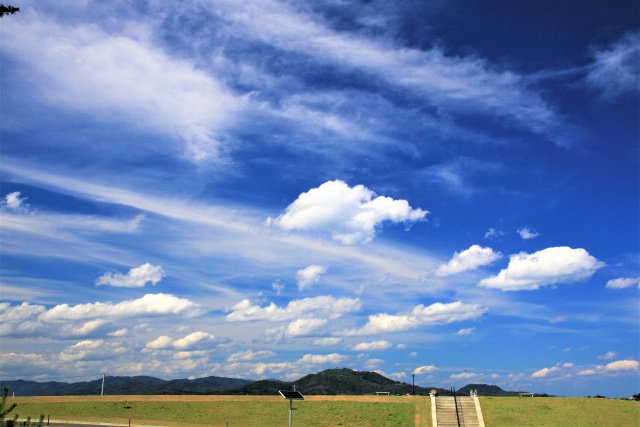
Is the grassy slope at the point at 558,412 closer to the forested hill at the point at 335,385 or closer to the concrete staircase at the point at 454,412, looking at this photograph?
the concrete staircase at the point at 454,412

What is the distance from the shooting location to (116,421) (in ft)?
187

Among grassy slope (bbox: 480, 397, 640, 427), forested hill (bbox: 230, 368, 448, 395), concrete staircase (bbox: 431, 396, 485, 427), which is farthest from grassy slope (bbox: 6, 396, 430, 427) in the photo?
forested hill (bbox: 230, 368, 448, 395)

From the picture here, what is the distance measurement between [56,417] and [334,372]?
59566 millimetres

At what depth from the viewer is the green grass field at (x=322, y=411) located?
50125mm

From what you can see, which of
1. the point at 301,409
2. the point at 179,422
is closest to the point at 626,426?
the point at 301,409

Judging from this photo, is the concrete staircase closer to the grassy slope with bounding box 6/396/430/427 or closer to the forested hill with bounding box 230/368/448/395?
the grassy slope with bounding box 6/396/430/427

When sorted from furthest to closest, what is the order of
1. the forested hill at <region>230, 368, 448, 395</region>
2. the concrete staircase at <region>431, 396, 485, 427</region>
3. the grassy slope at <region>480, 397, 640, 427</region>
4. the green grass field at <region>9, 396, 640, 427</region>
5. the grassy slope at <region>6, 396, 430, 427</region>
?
the forested hill at <region>230, 368, 448, 395</region>, the grassy slope at <region>6, 396, 430, 427</region>, the green grass field at <region>9, 396, 640, 427</region>, the concrete staircase at <region>431, 396, 485, 427</region>, the grassy slope at <region>480, 397, 640, 427</region>

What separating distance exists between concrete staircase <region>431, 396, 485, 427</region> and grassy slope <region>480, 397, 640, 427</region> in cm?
84

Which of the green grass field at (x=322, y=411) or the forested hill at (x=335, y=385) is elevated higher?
the forested hill at (x=335, y=385)

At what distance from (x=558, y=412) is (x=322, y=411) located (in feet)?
80.5

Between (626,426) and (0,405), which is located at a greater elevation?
(0,405)

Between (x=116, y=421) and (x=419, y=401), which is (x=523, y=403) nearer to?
(x=419, y=401)

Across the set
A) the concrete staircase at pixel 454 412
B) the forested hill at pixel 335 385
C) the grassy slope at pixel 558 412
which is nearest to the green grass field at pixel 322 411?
the grassy slope at pixel 558 412

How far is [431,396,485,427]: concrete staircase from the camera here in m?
49.5
